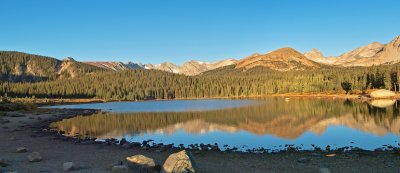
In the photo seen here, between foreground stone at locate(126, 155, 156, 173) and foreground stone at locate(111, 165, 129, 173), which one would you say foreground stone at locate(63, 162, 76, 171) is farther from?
foreground stone at locate(126, 155, 156, 173)

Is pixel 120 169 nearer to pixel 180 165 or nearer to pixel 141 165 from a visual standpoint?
pixel 141 165

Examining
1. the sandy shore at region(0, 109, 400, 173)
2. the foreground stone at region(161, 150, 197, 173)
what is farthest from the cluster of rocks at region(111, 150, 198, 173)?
the sandy shore at region(0, 109, 400, 173)

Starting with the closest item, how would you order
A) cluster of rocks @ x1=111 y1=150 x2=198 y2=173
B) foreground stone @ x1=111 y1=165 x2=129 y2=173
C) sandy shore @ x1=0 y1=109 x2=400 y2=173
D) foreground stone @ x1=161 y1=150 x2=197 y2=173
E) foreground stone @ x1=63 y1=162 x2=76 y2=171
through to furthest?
foreground stone @ x1=161 y1=150 x2=197 y2=173
cluster of rocks @ x1=111 y1=150 x2=198 y2=173
foreground stone @ x1=111 y1=165 x2=129 y2=173
foreground stone @ x1=63 y1=162 x2=76 y2=171
sandy shore @ x1=0 y1=109 x2=400 y2=173

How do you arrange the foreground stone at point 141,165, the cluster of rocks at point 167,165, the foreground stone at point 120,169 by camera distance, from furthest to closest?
the foreground stone at point 141,165, the foreground stone at point 120,169, the cluster of rocks at point 167,165

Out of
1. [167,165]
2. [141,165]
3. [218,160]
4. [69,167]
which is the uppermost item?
[167,165]

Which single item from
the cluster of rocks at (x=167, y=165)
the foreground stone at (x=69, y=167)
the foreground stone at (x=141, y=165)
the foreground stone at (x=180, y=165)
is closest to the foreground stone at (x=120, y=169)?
the cluster of rocks at (x=167, y=165)

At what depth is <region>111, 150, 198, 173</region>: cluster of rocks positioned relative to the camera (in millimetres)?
22812

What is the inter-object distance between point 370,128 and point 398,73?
140 metres

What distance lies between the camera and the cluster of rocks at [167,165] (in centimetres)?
2281

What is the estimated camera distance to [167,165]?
2319 cm

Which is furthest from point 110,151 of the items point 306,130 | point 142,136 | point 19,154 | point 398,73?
point 398,73

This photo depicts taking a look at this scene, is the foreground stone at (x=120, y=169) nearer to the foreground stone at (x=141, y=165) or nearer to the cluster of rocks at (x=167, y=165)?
the cluster of rocks at (x=167, y=165)

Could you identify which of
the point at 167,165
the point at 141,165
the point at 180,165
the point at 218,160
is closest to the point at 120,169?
the point at 141,165

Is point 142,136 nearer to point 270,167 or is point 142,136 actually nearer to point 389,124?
point 270,167
